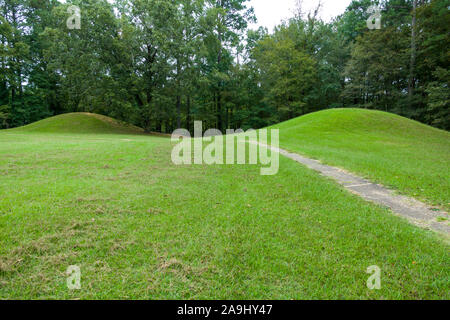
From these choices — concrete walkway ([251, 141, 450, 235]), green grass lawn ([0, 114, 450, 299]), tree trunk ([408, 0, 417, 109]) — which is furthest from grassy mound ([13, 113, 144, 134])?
tree trunk ([408, 0, 417, 109])

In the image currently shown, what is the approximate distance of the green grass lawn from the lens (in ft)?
7.10

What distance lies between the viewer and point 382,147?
1335 centimetres

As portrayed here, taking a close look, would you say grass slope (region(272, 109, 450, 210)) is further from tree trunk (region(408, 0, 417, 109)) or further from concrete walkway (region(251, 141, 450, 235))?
tree trunk (region(408, 0, 417, 109))

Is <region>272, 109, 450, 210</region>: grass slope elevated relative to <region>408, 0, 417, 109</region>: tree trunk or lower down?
lower down

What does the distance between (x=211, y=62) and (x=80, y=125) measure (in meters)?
21.5

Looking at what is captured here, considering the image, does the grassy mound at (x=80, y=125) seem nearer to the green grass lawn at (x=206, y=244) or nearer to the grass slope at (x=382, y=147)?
the grass slope at (x=382, y=147)

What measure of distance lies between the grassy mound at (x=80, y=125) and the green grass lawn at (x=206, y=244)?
926 inches

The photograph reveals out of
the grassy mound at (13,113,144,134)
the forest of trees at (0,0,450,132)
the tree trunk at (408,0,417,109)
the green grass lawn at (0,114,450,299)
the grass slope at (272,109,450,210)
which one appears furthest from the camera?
the tree trunk at (408,0,417,109)

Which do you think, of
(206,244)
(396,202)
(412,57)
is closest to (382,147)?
(396,202)

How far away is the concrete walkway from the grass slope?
15.6 inches

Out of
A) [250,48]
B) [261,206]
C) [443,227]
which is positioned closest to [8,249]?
[261,206]

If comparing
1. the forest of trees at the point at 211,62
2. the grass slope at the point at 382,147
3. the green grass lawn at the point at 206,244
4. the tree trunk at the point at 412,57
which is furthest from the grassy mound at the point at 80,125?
the tree trunk at the point at 412,57

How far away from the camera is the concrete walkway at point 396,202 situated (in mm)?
3713

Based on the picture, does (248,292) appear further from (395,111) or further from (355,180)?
(395,111)
